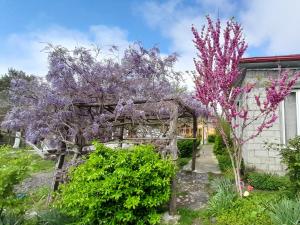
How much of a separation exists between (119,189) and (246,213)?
2357mm

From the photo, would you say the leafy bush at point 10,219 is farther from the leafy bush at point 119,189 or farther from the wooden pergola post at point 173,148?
the wooden pergola post at point 173,148

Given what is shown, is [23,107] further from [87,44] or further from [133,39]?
[133,39]

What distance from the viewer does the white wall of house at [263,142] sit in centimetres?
824

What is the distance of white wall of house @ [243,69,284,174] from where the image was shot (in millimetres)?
8242

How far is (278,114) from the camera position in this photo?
27.0ft

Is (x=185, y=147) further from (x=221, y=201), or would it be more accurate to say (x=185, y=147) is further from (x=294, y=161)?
(x=294, y=161)

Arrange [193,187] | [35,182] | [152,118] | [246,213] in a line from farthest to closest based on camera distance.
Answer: [35,182]
[152,118]
[193,187]
[246,213]

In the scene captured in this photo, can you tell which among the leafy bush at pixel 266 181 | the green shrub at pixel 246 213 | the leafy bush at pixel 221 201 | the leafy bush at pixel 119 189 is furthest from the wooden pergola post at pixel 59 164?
the leafy bush at pixel 266 181

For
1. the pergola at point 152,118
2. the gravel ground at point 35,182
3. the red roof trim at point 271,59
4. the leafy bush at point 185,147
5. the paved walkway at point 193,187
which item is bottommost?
the gravel ground at point 35,182

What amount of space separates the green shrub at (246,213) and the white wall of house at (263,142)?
2983mm

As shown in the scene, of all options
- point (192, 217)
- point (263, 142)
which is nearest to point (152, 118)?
point (192, 217)

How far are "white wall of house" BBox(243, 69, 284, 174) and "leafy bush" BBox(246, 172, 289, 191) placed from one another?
609 mm

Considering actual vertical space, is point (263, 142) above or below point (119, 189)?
above

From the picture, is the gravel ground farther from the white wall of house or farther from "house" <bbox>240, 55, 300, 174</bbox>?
"house" <bbox>240, 55, 300, 174</bbox>
